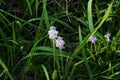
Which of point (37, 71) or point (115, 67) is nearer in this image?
point (37, 71)

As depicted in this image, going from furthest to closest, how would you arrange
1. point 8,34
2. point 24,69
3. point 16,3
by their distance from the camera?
1. point 16,3
2. point 8,34
3. point 24,69

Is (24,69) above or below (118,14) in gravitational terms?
below

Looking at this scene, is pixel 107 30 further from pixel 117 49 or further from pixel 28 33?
pixel 28 33

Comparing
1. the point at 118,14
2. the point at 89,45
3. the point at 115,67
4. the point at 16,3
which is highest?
the point at 16,3

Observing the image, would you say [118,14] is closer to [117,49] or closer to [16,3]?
[117,49]

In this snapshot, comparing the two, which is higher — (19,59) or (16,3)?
(16,3)

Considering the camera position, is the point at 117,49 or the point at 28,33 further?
the point at 28,33

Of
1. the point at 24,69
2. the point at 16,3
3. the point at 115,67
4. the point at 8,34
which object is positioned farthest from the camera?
the point at 16,3

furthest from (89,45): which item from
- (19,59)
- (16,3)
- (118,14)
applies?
(16,3)

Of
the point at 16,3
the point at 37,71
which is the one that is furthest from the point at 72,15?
the point at 37,71
